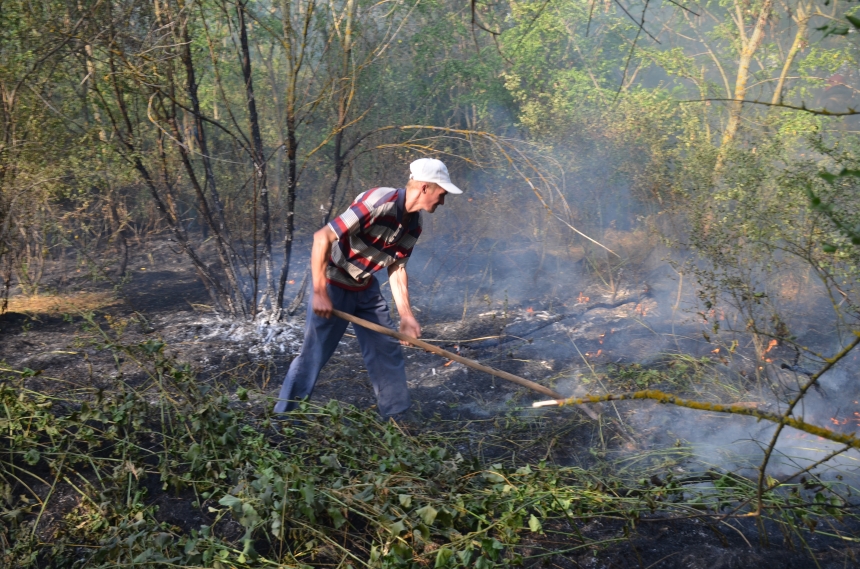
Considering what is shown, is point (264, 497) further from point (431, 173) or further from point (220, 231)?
point (220, 231)

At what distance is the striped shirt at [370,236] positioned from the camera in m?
3.71

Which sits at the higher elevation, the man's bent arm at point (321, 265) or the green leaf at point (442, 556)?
the man's bent arm at point (321, 265)

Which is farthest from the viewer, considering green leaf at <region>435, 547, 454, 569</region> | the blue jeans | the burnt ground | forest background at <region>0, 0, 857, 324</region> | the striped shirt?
forest background at <region>0, 0, 857, 324</region>

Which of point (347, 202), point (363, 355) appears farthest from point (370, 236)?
point (347, 202)

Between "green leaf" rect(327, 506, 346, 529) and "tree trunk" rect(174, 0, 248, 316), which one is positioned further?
"tree trunk" rect(174, 0, 248, 316)

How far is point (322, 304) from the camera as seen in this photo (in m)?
3.77

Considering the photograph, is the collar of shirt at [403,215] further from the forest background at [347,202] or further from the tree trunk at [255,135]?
the tree trunk at [255,135]

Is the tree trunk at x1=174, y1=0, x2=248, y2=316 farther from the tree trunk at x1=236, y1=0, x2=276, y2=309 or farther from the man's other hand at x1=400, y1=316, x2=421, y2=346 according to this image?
the man's other hand at x1=400, y1=316, x2=421, y2=346

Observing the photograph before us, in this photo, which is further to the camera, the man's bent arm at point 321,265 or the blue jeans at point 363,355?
the blue jeans at point 363,355

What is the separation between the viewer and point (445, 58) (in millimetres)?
9914

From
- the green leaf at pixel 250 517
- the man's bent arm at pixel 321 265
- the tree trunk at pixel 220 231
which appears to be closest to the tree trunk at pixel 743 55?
the man's bent arm at pixel 321 265

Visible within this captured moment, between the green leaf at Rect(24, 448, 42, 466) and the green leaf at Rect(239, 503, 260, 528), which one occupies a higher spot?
the green leaf at Rect(239, 503, 260, 528)

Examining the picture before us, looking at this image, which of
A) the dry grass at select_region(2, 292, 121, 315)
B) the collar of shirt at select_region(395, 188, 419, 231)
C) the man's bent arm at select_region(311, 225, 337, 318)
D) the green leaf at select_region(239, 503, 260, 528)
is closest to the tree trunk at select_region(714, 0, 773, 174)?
the collar of shirt at select_region(395, 188, 419, 231)

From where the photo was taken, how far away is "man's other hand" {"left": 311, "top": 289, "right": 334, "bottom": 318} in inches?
147
